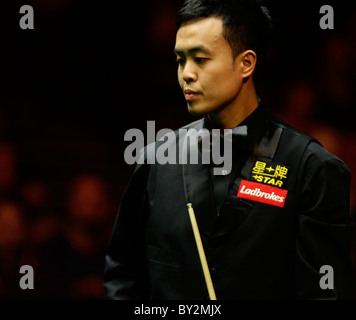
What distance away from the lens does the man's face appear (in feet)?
4.15

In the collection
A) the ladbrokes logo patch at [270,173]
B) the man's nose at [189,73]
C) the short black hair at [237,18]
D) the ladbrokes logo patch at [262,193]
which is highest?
the short black hair at [237,18]

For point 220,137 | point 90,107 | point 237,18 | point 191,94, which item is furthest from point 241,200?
point 90,107

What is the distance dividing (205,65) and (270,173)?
304mm

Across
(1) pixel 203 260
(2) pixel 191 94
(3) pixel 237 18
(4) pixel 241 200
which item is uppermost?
(3) pixel 237 18

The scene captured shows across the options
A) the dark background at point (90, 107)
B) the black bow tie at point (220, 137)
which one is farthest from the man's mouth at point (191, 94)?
the dark background at point (90, 107)

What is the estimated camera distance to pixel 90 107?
8.34 feet

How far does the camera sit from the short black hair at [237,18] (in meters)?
1.28

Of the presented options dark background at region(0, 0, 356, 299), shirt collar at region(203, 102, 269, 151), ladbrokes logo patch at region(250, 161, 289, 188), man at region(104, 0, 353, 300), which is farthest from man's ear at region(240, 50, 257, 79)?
dark background at region(0, 0, 356, 299)

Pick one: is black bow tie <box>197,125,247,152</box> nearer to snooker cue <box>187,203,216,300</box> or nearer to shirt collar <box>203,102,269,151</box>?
shirt collar <box>203,102,269,151</box>

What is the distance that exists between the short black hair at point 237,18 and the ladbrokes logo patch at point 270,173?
275 mm

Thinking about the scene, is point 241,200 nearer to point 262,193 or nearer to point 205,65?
point 262,193

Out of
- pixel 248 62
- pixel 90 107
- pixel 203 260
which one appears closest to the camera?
pixel 203 260

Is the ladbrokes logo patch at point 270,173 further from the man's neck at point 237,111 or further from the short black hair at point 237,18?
the short black hair at point 237,18

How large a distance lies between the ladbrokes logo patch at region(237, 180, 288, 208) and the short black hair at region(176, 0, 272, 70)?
318 millimetres
